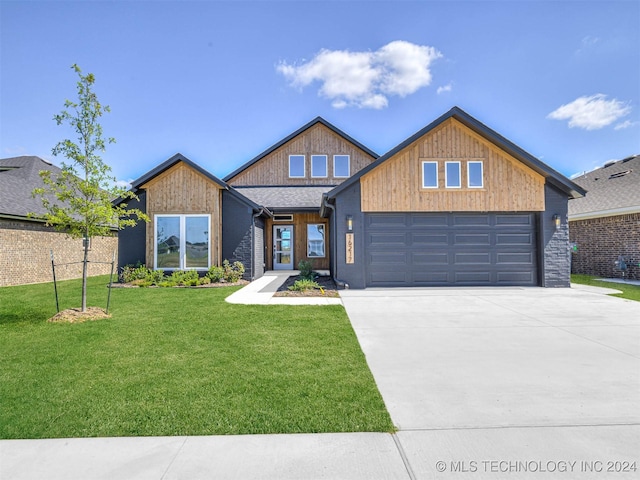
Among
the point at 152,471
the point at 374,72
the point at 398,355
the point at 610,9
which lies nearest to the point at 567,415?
the point at 398,355

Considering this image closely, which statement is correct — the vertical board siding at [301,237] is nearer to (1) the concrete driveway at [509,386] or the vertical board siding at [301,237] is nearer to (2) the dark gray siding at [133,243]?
(2) the dark gray siding at [133,243]

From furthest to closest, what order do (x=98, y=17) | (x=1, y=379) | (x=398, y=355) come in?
(x=98, y=17), (x=398, y=355), (x=1, y=379)

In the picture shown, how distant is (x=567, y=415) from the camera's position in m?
3.00

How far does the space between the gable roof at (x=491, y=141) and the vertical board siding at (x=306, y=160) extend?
25.7 feet

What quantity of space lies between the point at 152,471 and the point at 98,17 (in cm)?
1268

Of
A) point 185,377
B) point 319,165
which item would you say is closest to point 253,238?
point 319,165

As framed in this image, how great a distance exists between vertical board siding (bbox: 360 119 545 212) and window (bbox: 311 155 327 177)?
26.1 feet

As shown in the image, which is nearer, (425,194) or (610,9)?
(610,9)

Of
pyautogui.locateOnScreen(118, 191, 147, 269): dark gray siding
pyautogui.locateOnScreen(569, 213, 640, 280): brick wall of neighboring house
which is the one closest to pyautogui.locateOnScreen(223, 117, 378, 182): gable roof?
pyautogui.locateOnScreen(118, 191, 147, 269): dark gray siding

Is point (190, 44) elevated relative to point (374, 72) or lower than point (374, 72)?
lower

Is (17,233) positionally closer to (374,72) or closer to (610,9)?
(374,72)

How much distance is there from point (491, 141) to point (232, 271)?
414 inches

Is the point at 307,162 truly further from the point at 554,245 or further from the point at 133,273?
the point at 554,245

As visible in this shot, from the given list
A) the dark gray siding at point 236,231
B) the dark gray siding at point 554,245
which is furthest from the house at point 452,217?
the dark gray siding at point 236,231
